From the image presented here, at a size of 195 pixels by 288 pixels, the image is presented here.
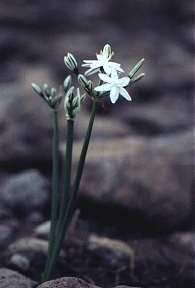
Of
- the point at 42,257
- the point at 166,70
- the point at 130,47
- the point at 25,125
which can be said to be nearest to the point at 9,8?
the point at 130,47

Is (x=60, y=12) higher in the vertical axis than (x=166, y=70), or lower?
higher

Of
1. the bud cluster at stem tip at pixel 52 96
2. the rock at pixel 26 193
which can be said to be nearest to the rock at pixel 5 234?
the rock at pixel 26 193

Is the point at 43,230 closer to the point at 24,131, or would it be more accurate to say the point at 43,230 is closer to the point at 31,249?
the point at 31,249

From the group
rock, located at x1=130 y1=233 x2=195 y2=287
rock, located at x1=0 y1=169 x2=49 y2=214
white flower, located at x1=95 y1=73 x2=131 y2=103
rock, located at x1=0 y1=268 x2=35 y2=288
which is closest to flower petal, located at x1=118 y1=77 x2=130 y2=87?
white flower, located at x1=95 y1=73 x2=131 y2=103

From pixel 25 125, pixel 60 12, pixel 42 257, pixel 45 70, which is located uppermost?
pixel 60 12

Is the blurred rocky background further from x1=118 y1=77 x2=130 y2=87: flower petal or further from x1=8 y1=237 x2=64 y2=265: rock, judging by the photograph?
x1=118 y1=77 x2=130 y2=87: flower petal

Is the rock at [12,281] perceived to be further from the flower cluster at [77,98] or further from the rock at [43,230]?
the rock at [43,230]

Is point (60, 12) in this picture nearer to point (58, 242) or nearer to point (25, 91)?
point (25, 91)
